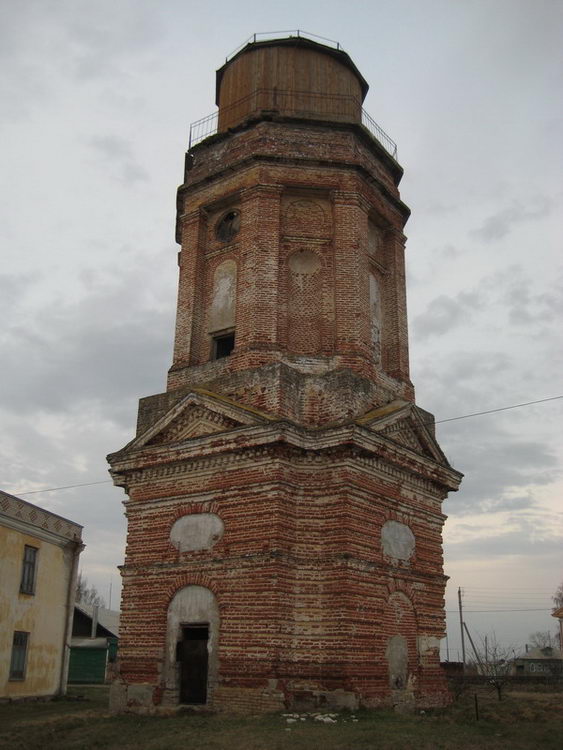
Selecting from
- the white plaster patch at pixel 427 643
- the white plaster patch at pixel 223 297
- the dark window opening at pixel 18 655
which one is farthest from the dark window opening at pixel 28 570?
the white plaster patch at pixel 427 643

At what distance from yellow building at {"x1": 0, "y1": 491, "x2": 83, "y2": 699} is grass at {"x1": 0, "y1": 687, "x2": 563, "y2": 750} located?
228 inches

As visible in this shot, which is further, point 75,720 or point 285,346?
point 285,346

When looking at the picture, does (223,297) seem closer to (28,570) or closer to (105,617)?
(28,570)

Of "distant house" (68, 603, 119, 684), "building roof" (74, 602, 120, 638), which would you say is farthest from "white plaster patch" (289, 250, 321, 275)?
"building roof" (74, 602, 120, 638)

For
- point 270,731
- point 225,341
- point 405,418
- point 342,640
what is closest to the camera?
point 270,731

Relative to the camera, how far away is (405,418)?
16328mm

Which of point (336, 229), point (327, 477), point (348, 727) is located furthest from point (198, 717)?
point (336, 229)

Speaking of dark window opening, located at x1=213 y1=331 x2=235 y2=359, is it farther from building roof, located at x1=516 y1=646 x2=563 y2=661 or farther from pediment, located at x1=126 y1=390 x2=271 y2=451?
building roof, located at x1=516 y1=646 x2=563 y2=661

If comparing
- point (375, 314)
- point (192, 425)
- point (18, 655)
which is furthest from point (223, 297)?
point (18, 655)

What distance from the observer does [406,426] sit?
1644 cm

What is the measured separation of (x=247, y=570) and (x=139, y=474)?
391 cm

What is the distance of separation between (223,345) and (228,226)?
3.18 metres

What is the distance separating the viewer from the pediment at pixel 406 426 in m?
15.2

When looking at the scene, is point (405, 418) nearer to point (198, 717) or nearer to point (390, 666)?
point (390, 666)
